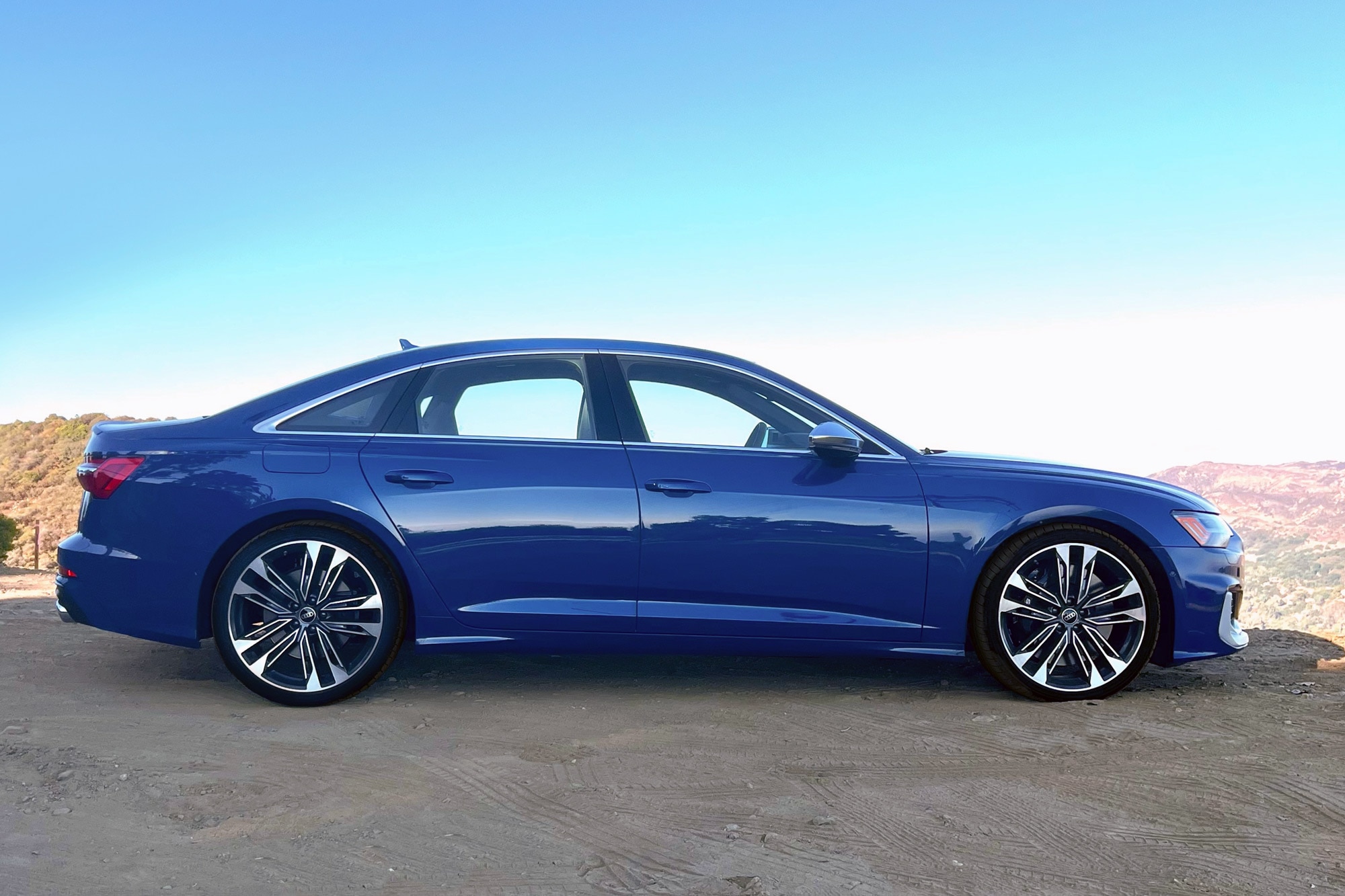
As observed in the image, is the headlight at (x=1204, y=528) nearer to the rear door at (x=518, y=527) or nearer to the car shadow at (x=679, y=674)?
the car shadow at (x=679, y=674)

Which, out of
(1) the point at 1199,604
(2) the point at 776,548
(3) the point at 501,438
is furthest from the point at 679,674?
(1) the point at 1199,604

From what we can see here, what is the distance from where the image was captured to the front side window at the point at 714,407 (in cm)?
491

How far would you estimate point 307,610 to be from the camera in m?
4.69

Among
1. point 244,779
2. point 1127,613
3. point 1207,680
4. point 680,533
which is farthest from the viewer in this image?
point 1207,680

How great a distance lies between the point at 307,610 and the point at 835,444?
2.47 meters

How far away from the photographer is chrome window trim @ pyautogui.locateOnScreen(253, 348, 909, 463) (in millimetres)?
4793

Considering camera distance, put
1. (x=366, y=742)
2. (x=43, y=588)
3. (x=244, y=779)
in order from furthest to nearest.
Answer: (x=43, y=588) < (x=366, y=742) < (x=244, y=779)

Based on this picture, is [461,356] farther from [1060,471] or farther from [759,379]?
[1060,471]

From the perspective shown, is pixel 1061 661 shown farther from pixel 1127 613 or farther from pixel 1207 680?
pixel 1207 680

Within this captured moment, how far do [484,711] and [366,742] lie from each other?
0.64 meters

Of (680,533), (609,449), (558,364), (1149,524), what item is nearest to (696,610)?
(680,533)

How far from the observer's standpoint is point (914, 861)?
307 cm

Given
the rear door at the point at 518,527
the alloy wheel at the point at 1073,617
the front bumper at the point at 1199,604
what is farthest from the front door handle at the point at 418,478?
the front bumper at the point at 1199,604

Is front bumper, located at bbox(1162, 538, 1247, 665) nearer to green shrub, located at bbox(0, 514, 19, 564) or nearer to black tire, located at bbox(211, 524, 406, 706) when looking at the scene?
black tire, located at bbox(211, 524, 406, 706)
